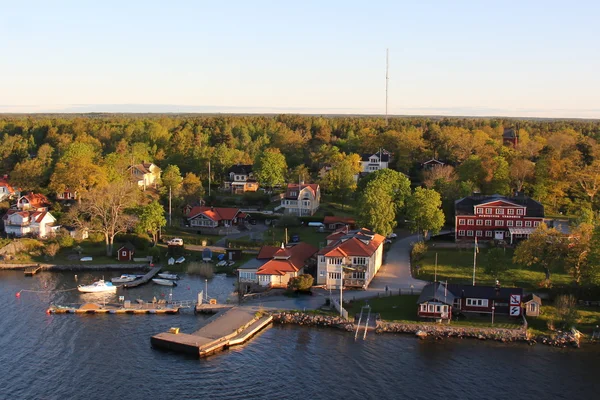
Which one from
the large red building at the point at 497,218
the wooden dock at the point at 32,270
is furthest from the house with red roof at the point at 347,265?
the wooden dock at the point at 32,270

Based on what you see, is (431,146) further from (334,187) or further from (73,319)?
(73,319)

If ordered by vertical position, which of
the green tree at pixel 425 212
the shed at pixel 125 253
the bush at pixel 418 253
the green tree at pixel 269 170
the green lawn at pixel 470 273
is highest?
the green tree at pixel 269 170

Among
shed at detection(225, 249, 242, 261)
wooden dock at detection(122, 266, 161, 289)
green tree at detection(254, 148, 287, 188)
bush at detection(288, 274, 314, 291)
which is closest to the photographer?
bush at detection(288, 274, 314, 291)

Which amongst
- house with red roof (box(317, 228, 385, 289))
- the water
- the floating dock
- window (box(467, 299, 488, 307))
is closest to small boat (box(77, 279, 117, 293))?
the floating dock

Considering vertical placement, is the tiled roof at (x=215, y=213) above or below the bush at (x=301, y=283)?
above

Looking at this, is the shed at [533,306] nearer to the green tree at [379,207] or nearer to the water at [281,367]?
the water at [281,367]

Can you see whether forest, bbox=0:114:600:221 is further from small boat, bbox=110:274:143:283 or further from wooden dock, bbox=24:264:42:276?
small boat, bbox=110:274:143:283

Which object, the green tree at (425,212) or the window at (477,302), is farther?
the green tree at (425,212)
